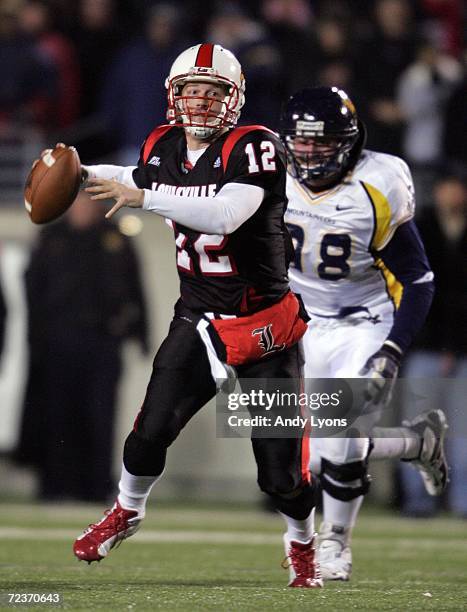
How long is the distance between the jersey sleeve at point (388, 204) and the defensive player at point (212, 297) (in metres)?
0.69

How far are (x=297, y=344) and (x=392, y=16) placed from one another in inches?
224

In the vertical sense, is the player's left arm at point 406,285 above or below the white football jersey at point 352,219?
below

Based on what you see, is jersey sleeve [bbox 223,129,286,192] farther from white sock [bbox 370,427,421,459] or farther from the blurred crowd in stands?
the blurred crowd in stands

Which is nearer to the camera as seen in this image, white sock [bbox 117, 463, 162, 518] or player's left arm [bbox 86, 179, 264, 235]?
player's left arm [bbox 86, 179, 264, 235]

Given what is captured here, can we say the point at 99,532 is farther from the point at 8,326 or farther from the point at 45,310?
the point at 8,326

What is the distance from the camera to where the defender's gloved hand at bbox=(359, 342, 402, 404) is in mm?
6008

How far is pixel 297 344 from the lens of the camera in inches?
223

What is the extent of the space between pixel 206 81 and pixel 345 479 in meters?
1.71

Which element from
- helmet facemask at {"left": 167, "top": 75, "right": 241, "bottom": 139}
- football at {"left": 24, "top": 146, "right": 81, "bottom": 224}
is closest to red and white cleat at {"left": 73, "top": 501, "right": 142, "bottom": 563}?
football at {"left": 24, "top": 146, "right": 81, "bottom": 224}

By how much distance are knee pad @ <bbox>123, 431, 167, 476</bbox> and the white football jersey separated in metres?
1.19

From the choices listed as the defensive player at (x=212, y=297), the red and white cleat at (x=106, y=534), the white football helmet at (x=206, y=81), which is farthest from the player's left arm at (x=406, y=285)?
the red and white cleat at (x=106, y=534)

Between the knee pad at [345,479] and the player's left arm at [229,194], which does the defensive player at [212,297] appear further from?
the knee pad at [345,479]

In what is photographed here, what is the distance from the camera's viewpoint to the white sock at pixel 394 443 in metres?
6.23

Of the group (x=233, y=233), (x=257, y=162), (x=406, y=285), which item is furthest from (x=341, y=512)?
(x=257, y=162)
